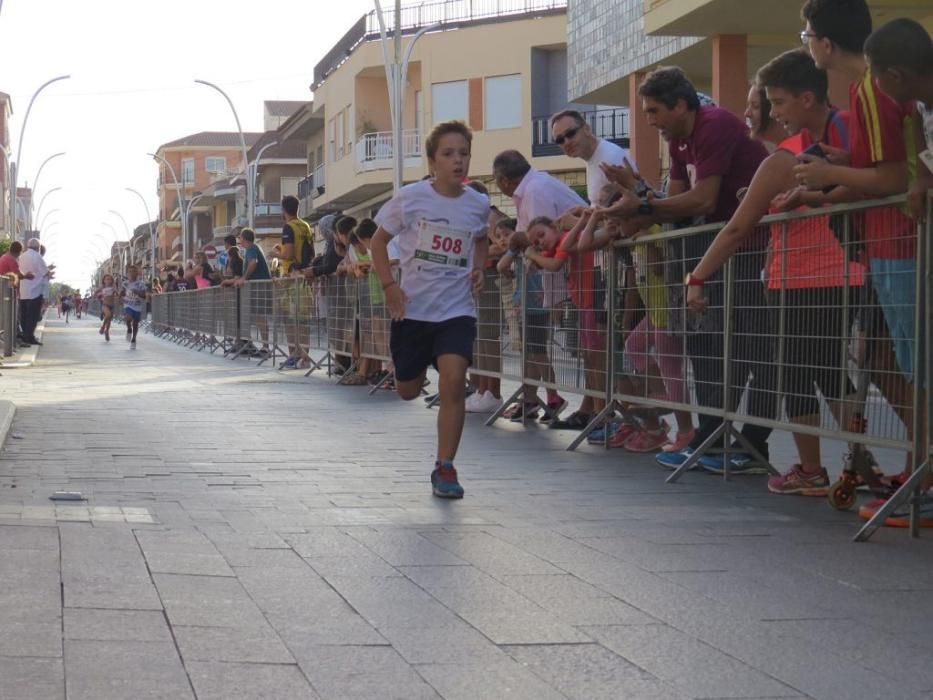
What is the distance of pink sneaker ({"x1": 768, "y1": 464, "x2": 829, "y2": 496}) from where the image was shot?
7492 millimetres

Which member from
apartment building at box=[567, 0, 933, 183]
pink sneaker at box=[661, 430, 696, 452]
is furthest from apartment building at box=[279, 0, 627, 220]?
pink sneaker at box=[661, 430, 696, 452]

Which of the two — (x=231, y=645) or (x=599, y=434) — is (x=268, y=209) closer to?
(x=599, y=434)

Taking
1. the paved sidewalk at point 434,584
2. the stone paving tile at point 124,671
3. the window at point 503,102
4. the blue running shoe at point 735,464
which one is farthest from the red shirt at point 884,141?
the window at point 503,102

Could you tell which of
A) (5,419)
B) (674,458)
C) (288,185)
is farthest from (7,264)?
(288,185)

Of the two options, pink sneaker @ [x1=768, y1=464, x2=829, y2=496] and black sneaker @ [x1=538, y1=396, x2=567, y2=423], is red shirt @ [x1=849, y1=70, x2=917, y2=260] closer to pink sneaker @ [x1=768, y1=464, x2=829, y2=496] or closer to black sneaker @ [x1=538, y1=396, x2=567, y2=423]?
pink sneaker @ [x1=768, y1=464, x2=829, y2=496]

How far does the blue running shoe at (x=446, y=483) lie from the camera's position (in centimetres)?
741

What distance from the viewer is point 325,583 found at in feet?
16.6

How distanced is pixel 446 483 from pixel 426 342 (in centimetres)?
85

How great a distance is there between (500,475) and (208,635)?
427 centimetres

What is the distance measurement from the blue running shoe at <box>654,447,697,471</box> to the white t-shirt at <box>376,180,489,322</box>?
1513mm

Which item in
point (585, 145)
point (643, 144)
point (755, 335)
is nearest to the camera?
point (755, 335)

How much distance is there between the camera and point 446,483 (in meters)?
7.44

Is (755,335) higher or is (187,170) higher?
(187,170)

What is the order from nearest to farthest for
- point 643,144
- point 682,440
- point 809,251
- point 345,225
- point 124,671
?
point 124,671 → point 809,251 → point 682,440 → point 345,225 → point 643,144
